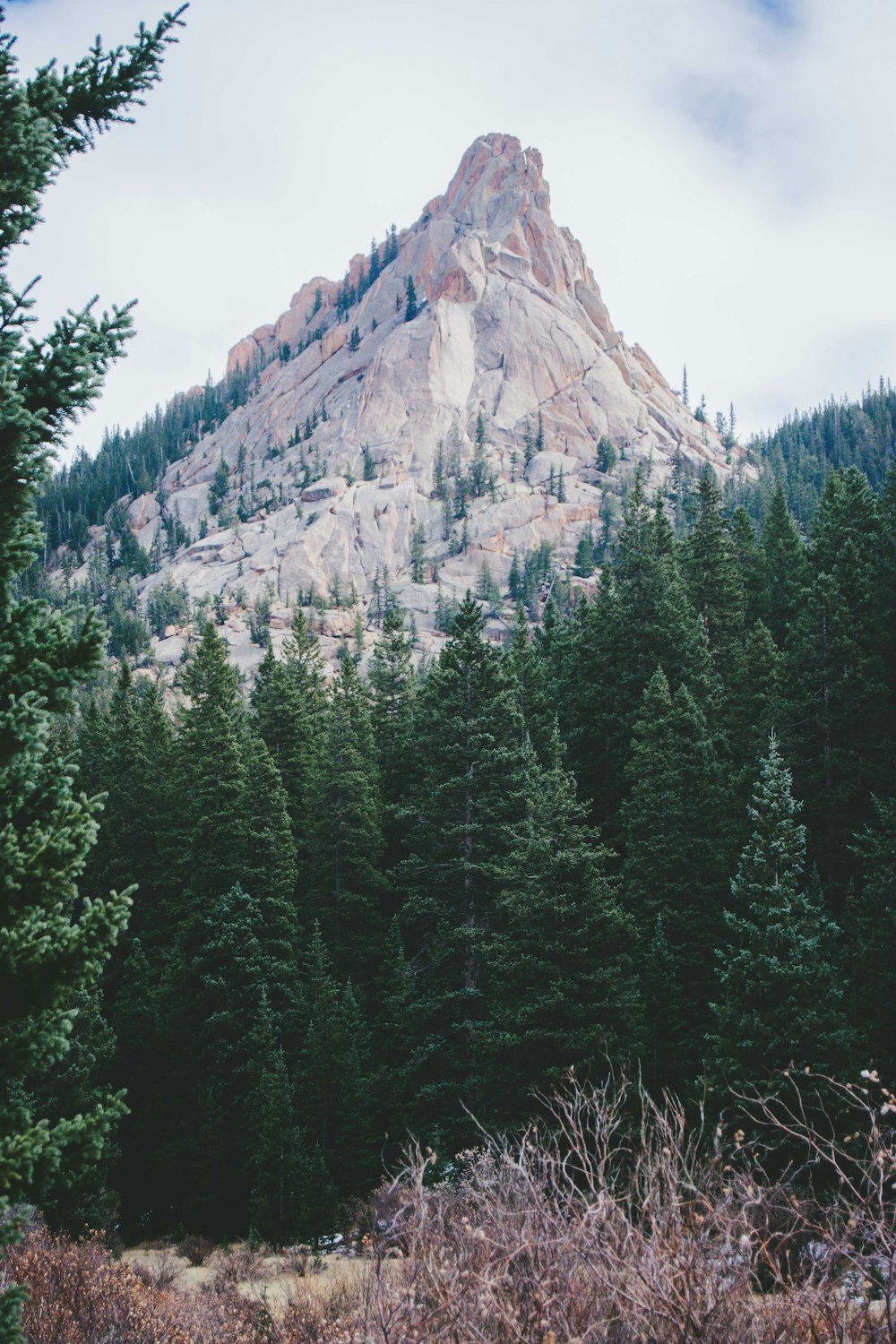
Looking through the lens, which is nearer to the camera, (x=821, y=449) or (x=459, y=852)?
(x=459, y=852)

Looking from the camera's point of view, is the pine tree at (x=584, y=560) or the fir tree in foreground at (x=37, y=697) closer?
the fir tree in foreground at (x=37, y=697)

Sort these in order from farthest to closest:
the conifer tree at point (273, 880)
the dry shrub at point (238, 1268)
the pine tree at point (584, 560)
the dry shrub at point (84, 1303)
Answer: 1. the pine tree at point (584, 560)
2. the conifer tree at point (273, 880)
3. the dry shrub at point (238, 1268)
4. the dry shrub at point (84, 1303)

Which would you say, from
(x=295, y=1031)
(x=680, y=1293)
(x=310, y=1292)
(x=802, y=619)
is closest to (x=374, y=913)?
(x=295, y=1031)

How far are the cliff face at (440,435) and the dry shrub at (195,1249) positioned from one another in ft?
338

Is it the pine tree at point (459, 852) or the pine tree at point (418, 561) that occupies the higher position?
the pine tree at point (418, 561)

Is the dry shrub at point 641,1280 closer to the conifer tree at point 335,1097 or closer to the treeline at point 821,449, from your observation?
the conifer tree at point 335,1097

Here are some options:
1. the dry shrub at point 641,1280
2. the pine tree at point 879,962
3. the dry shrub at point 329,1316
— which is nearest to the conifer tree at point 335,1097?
the dry shrub at point 329,1316

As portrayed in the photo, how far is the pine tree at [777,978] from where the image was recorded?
15.9 m

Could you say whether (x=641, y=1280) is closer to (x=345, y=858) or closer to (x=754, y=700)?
(x=345, y=858)

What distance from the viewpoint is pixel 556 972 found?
18641 millimetres

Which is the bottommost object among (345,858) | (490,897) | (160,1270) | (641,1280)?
(160,1270)

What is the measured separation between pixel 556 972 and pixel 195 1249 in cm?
1159

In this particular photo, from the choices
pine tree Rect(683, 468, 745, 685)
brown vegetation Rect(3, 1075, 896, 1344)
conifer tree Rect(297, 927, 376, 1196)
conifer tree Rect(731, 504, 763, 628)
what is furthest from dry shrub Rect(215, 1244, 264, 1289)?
conifer tree Rect(731, 504, 763, 628)

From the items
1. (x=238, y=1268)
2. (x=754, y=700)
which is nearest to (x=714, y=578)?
(x=754, y=700)
